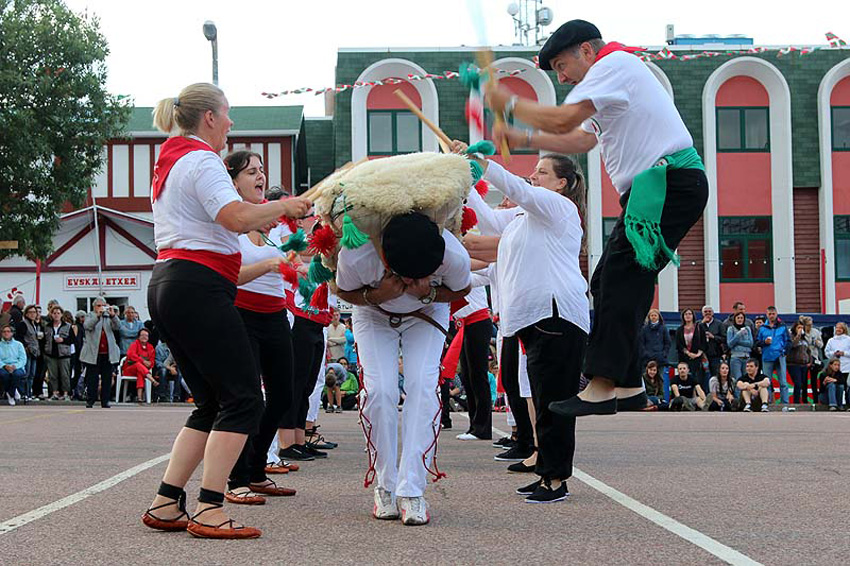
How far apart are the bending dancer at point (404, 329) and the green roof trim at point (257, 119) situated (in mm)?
34667

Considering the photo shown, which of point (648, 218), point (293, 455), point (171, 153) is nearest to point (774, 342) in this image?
point (293, 455)

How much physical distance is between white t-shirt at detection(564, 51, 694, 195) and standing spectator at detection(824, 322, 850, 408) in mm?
17783

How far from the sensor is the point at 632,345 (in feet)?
18.2

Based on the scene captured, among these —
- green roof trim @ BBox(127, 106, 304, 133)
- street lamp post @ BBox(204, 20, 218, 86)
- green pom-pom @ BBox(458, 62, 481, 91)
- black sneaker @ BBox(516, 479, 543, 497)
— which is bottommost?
black sneaker @ BBox(516, 479, 543, 497)

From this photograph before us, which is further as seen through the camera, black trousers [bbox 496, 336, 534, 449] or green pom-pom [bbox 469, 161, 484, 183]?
black trousers [bbox 496, 336, 534, 449]

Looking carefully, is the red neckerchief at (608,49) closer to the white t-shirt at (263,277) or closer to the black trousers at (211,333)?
the black trousers at (211,333)

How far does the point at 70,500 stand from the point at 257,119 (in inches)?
1445

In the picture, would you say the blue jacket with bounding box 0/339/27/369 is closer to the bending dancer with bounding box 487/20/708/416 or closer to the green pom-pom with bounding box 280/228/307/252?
the green pom-pom with bounding box 280/228/307/252

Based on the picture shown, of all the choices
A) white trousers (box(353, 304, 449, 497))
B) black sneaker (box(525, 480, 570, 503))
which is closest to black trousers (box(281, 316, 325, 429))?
white trousers (box(353, 304, 449, 497))

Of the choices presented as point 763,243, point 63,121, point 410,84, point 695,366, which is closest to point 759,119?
point 763,243

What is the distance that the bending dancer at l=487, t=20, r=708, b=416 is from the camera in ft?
17.7

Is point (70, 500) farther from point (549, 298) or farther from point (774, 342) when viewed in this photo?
point (774, 342)

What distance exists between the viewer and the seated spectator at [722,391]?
21469mm

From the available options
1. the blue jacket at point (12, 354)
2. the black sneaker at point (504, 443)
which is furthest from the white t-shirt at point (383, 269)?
the blue jacket at point (12, 354)
